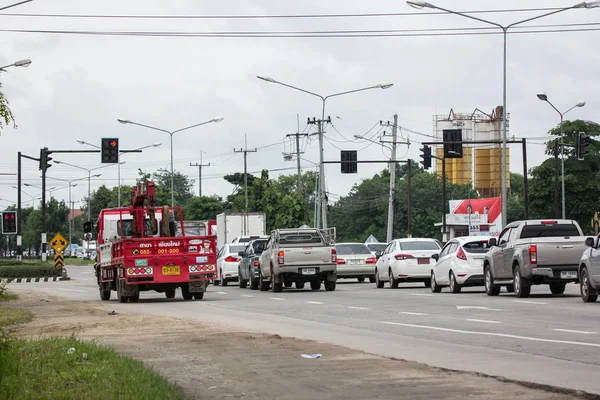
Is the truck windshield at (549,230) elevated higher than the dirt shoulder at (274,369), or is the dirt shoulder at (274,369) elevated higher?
the truck windshield at (549,230)

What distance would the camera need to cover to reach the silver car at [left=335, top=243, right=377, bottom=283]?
43531 millimetres

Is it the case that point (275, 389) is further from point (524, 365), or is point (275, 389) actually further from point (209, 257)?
point (209, 257)

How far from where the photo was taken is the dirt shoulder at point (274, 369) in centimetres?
999

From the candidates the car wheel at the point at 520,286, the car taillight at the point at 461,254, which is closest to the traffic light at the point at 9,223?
the car taillight at the point at 461,254

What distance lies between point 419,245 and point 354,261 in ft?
22.7

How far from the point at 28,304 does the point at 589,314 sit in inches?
662

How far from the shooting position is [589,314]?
67.2 ft

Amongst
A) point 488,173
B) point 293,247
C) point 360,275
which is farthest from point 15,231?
point 488,173

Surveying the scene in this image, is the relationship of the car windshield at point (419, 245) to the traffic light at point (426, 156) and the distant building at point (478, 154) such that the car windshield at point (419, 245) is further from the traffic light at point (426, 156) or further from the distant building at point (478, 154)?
the distant building at point (478, 154)

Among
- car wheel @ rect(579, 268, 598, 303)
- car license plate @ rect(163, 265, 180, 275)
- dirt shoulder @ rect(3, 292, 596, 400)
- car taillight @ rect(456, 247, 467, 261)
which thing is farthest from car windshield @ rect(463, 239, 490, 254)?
dirt shoulder @ rect(3, 292, 596, 400)

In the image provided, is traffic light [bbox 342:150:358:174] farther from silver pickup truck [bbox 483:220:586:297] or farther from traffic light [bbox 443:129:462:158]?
silver pickup truck [bbox 483:220:586:297]

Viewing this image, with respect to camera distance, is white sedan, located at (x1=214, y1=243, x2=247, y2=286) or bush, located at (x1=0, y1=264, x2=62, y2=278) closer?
white sedan, located at (x1=214, y1=243, x2=247, y2=286)

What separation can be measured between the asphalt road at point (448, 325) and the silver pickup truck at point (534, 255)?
1.68ft

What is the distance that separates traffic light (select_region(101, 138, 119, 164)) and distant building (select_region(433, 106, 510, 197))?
102083 millimetres
